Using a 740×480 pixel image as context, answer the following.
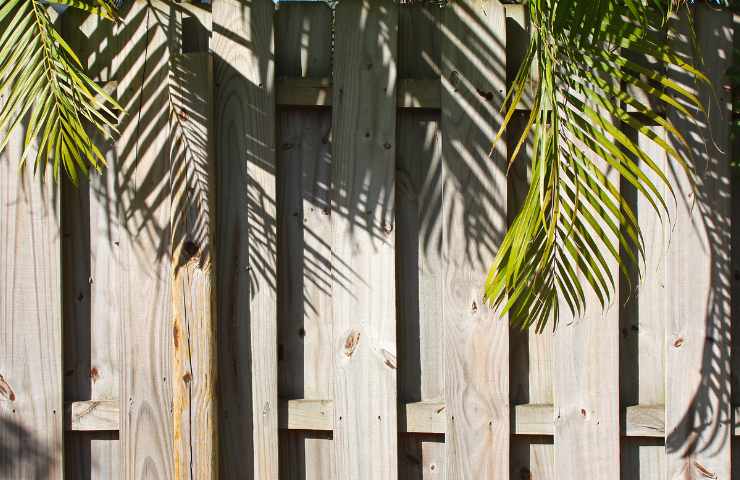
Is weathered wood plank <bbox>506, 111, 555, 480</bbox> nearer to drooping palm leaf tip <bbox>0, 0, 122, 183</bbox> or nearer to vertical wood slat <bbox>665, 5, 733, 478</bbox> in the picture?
vertical wood slat <bbox>665, 5, 733, 478</bbox>

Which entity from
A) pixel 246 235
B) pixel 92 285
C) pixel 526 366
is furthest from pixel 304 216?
pixel 526 366

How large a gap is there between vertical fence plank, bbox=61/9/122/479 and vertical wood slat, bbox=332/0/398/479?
2.01 feet

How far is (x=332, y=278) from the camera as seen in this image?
6.35 feet

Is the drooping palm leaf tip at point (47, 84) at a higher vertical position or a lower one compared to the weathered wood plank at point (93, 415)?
higher

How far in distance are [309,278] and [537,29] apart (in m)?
0.86

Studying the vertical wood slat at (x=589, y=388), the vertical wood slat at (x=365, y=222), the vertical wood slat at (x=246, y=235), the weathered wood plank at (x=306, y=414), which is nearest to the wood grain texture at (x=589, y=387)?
the vertical wood slat at (x=589, y=388)

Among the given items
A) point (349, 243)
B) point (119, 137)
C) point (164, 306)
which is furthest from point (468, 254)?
point (119, 137)

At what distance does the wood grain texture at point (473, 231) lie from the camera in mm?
1893

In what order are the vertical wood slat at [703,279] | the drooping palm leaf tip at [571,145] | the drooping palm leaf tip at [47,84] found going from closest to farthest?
the drooping palm leaf tip at [571,145], the drooping palm leaf tip at [47,84], the vertical wood slat at [703,279]

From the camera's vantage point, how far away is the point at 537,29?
159 centimetres

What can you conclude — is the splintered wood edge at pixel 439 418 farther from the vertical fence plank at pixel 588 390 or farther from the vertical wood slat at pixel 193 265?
the vertical wood slat at pixel 193 265

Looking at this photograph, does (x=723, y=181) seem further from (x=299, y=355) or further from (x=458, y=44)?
(x=299, y=355)

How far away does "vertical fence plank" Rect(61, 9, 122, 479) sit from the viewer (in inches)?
77.1

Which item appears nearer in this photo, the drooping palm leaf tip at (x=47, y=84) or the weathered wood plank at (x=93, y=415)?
the drooping palm leaf tip at (x=47, y=84)
